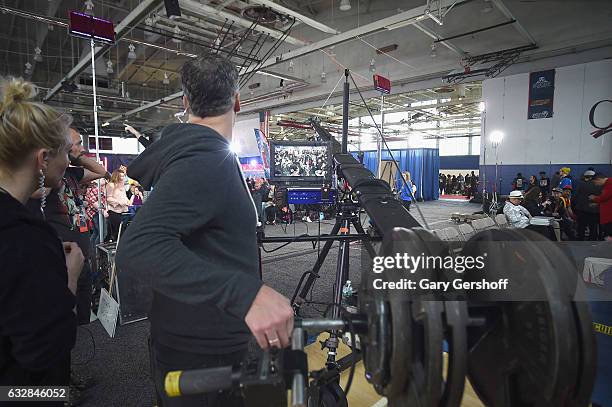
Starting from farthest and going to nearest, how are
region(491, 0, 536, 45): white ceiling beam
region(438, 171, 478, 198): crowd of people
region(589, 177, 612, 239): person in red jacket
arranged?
region(438, 171, 478, 198): crowd of people, region(491, 0, 536, 45): white ceiling beam, region(589, 177, 612, 239): person in red jacket

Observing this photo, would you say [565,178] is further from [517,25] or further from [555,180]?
[517,25]

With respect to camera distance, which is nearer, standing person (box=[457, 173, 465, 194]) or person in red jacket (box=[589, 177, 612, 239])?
person in red jacket (box=[589, 177, 612, 239])

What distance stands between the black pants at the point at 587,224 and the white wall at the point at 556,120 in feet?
6.05

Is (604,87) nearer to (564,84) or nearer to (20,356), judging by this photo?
(564,84)

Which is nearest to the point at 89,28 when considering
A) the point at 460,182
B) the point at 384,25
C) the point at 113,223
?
the point at 113,223

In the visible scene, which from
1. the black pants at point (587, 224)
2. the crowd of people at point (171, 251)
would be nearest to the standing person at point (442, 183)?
the black pants at point (587, 224)

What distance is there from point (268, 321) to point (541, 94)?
9314 millimetres

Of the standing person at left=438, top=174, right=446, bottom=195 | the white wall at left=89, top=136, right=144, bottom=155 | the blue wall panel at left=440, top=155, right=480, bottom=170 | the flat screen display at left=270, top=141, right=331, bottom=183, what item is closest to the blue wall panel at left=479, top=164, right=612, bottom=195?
the flat screen display at left=270, top=141, right=331, bottom=183

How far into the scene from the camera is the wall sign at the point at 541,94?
754cm

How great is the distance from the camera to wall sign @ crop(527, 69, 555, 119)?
7.54 meters

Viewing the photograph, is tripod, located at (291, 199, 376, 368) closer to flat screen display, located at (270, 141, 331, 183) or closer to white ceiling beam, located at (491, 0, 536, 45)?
flat screen display, located at (270, 141, 331, 183)

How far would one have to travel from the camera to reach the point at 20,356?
0.76 m

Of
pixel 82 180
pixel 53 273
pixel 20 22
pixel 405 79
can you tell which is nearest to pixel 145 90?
pixel 20 22

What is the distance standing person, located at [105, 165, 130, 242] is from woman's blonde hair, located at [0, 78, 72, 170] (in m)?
4.18
